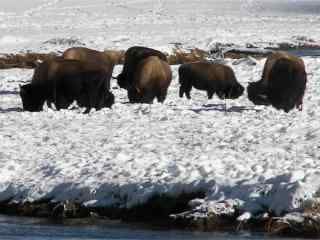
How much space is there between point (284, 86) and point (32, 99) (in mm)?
5221

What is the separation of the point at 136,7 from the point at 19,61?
43.9m

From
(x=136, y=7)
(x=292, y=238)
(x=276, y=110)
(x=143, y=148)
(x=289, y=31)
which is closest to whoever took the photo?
(x=292, y=238)

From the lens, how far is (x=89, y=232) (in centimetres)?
1042

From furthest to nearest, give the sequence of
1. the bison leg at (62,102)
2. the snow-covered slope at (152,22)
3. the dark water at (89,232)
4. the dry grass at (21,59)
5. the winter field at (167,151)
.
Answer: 1. the snow-covered slope at (152,22)
2. the dry grass at (21,59)
3. the bison leg at (62,102)
4. the winter field at (167,151)
5. the dark water at (89,232)

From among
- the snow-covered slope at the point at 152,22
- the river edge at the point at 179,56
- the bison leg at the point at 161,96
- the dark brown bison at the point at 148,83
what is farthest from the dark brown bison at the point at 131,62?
the snow-covered slope at the point at 152,22

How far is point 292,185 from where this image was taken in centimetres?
1072

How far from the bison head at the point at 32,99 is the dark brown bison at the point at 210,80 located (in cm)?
403

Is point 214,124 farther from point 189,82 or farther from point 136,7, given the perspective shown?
point 136,7

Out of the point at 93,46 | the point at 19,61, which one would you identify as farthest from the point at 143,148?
the point at 93,46

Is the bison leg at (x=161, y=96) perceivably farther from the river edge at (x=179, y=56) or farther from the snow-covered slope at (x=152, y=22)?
the snow-covered slope at (x=152, y=22)

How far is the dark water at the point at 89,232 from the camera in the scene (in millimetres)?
9945

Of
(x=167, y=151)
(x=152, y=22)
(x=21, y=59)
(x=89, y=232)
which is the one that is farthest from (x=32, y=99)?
(x=152, y=22)

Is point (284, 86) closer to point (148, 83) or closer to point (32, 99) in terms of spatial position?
point (148, 83)

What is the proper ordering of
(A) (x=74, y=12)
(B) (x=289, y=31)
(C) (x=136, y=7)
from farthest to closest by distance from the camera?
1. (C) (x=136, y=7)
2. (A) (x=74, y=12)
3. (B) (x=289, y=31)
